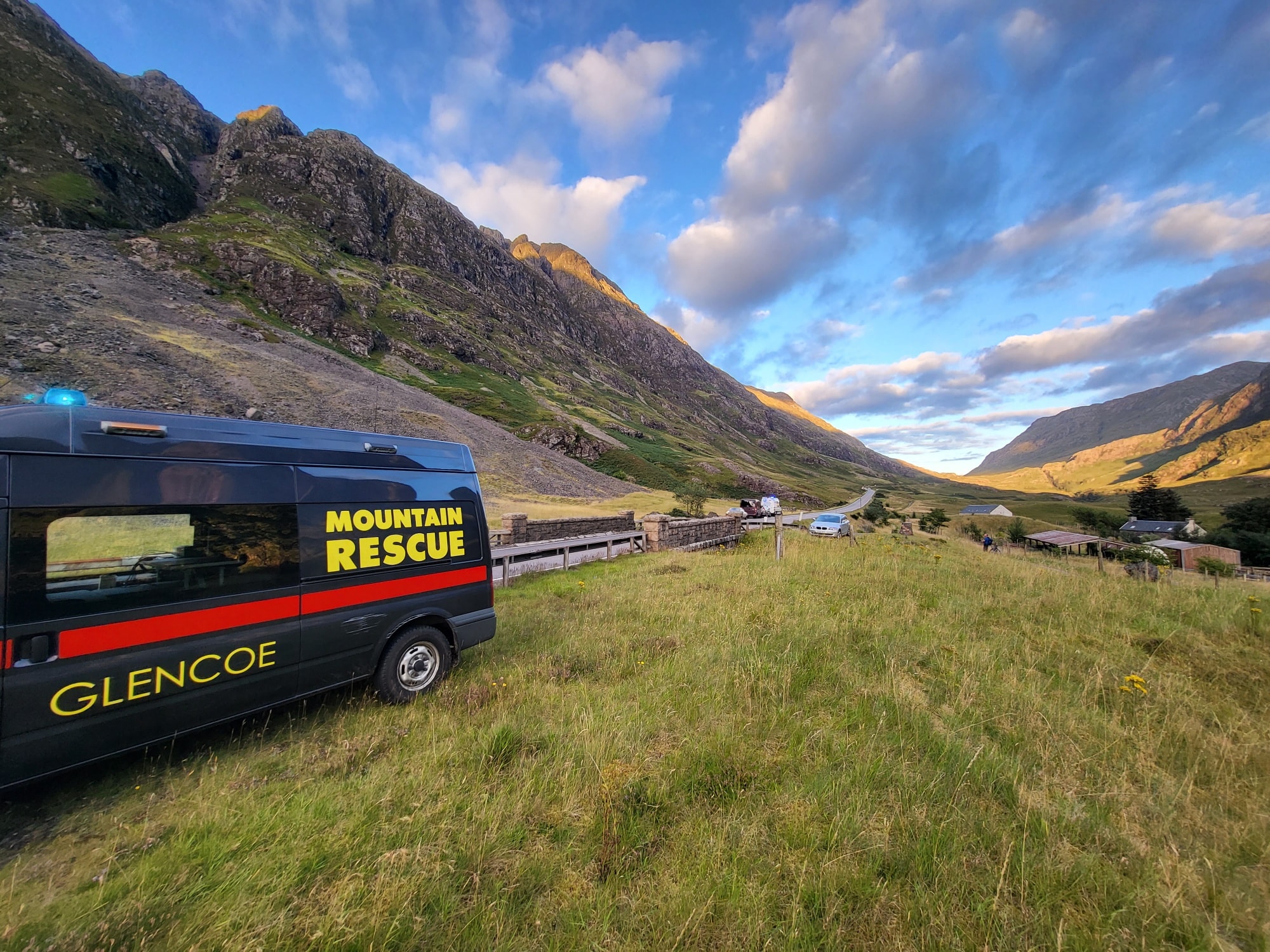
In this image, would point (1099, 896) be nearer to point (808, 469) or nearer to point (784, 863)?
point (784, 863)

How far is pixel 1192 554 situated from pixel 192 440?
50.2 m

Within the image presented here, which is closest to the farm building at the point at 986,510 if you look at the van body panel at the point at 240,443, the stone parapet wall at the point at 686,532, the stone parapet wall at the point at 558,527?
the stone parapet wall at the point at 686,532

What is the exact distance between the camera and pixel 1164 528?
215 ft

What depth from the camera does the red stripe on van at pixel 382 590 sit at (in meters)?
4.47

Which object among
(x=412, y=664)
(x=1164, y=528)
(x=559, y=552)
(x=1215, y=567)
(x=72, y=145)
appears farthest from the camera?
(x=1164, y=528)

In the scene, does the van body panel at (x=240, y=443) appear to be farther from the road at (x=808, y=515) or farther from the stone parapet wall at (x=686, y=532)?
the road at (x=808, y=515)

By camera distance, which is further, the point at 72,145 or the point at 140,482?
the point at 72,145

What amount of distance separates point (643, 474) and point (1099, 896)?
5740 cm

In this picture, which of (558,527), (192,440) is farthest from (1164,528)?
(192,440)

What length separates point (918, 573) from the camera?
1041 centimetres

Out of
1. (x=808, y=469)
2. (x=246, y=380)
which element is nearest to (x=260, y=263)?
(x=246, y=380)

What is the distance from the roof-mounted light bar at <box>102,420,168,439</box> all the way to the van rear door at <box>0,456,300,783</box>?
0.77 ft

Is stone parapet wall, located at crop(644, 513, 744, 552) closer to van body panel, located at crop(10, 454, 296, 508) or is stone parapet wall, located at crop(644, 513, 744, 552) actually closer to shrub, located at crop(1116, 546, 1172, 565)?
van body panel, located at crop(10, 454, 296, 508)

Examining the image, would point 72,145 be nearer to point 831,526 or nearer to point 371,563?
point 371,563
